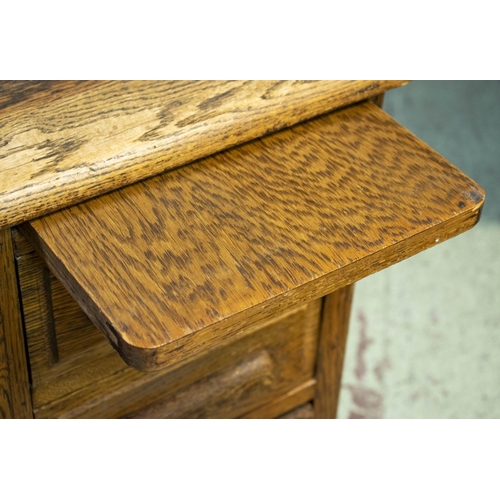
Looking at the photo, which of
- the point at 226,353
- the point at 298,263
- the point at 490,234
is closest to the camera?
the point at 298,263

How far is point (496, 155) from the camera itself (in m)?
1.81

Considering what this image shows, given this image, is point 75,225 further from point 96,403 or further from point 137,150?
point 96,403

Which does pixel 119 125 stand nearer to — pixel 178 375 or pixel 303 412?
pixel 178 375

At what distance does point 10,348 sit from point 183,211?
184mm

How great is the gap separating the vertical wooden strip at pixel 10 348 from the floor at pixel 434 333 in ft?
2.55

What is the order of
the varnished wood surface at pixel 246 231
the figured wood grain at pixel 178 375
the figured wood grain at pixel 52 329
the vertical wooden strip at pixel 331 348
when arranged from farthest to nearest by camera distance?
the vertical wooden strip at pixel 331 348 → the figured wood grain at pixel 178 375 → the figured wood grain at pixel 52 329 → the varnished wood surface at pixel 246 231

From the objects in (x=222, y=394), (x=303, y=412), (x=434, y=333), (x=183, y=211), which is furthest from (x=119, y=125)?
(x=434, y=333)

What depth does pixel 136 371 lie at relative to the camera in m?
0.78

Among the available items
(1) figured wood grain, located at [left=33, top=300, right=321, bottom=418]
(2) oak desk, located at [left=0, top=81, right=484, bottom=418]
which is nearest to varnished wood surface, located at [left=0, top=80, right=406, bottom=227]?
(2) oak desk, located at [left=0, top=81, right=484, bottom=418]

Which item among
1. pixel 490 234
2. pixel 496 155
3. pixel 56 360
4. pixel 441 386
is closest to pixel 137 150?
pixel 56 360

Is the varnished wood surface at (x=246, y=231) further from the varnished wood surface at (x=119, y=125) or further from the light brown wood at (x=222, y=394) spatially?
the light brown wood at (x=222, y=394)

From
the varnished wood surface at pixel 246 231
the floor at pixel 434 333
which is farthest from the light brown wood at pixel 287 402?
the floor at pixel 434 333

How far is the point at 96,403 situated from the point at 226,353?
125 mm

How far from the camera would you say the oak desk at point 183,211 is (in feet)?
1.78
